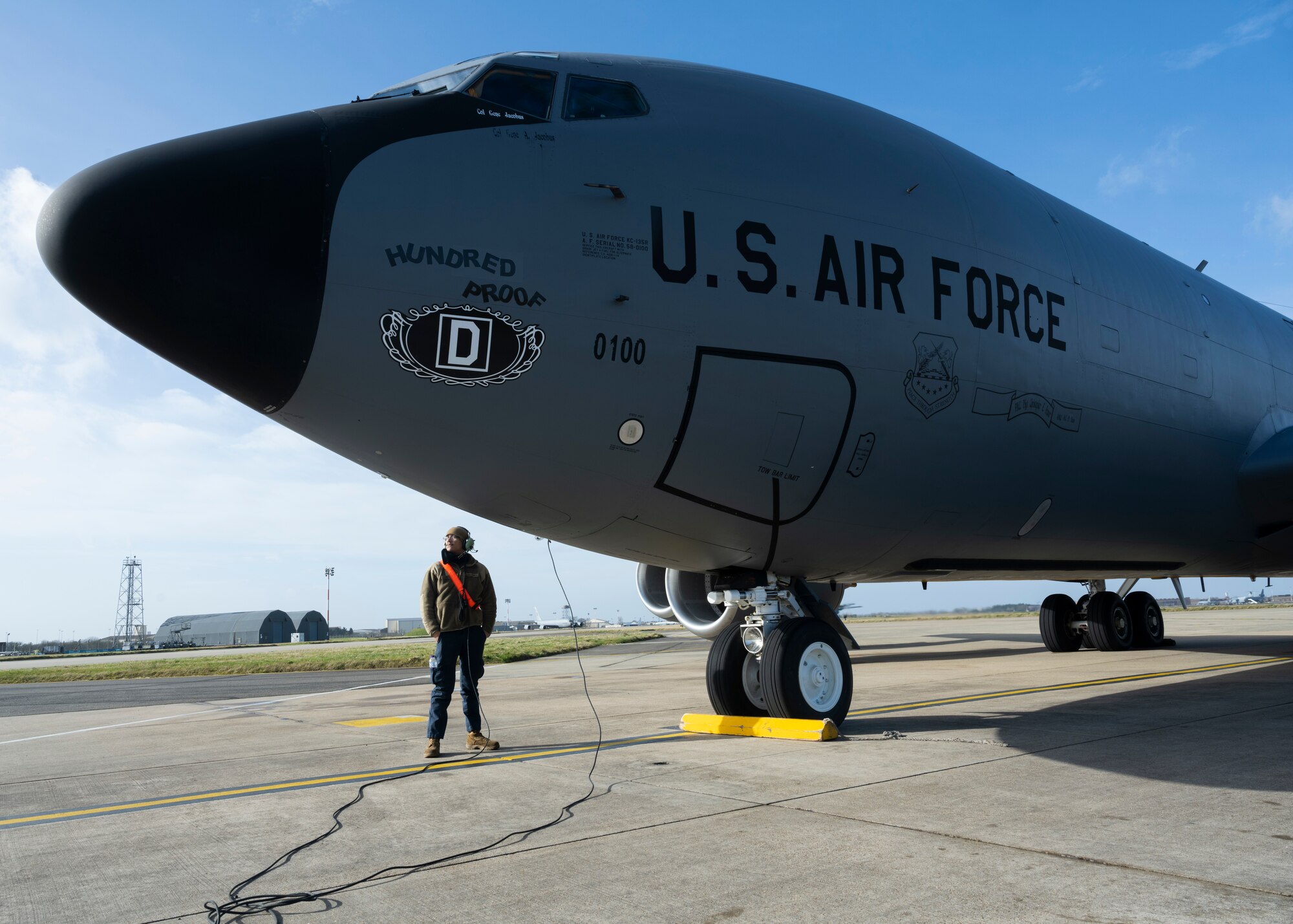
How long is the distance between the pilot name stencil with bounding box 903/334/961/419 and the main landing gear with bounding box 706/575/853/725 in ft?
5.97

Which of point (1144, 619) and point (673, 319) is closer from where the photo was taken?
point (673, 319)

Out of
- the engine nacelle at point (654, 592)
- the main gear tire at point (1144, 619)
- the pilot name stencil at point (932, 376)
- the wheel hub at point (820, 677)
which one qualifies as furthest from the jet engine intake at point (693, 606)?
the main gear tire at point (1144, 619)

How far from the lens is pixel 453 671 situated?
714 centimetres

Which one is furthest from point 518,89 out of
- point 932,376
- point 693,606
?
point 693,606

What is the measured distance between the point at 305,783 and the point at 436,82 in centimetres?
471

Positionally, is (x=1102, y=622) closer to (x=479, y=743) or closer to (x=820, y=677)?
(x=820, y=677)

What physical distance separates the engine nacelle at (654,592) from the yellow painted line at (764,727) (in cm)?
497

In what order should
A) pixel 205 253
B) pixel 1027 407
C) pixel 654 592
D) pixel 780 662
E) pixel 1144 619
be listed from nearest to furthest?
pixel 205 253, pixel 780 662, pixel 1027 407, pixel 654 592, pixel 1144 619

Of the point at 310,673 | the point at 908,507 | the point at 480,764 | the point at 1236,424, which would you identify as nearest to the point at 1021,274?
the point at 908,507

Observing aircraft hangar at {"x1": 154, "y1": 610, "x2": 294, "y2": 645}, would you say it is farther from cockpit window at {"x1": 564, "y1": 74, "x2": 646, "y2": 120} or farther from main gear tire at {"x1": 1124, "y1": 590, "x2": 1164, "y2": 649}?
cockpit window at {"x1": 564, "y1": 74, "x2": 646, "y2": 120}

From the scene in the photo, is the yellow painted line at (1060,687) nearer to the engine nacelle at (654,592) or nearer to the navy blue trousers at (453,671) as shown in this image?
the navy blue trousers at (453,671)

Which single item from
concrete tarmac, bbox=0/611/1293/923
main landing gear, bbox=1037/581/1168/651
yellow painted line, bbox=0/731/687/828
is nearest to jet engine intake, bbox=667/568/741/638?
concrete tarmac, bbox=0/611/1293/923

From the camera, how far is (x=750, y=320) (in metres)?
5.99

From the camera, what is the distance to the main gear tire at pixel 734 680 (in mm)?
7570
